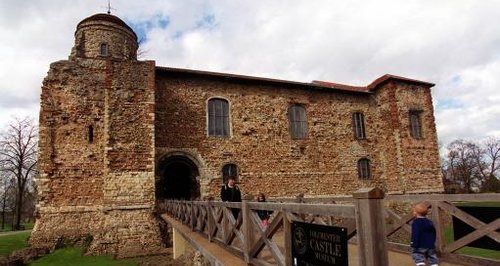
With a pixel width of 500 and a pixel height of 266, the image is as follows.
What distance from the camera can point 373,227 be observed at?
94.0 inches

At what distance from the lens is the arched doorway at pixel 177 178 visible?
15.5 meters

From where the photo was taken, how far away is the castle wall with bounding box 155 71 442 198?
53.0ft

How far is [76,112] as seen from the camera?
14359 mm

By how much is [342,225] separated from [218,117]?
14155mm

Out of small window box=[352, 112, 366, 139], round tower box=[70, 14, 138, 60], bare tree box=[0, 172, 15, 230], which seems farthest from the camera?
bare tree box=[0, 172, 15, 230]

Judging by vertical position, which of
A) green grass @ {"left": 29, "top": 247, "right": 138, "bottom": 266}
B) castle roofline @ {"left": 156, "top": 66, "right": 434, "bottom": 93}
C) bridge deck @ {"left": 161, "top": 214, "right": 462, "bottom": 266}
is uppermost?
castle roofline @ {"left": 156, "top": 66, "right": 434, "bottom": 93}

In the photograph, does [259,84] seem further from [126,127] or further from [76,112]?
[76,112]

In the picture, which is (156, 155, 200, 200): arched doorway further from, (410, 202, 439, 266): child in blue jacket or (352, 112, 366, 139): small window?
(410, 202, 439, 266): child in blue jacket

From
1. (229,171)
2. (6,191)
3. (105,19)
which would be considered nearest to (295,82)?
(229,171)

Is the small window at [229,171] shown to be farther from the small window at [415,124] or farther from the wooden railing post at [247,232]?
the wooden railing post at [247,232]

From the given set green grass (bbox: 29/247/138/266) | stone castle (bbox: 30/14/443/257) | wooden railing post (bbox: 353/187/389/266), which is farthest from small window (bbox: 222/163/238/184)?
wooden railing post (bbox: 353/187/389/266)

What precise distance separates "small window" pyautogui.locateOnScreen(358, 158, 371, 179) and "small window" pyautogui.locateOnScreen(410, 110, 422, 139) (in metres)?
2.94

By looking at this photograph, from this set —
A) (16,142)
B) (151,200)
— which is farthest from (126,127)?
(16,142)

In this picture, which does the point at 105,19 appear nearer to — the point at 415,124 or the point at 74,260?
the point at 74,260
